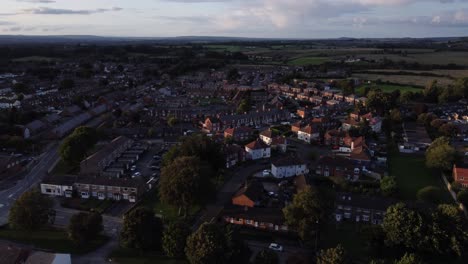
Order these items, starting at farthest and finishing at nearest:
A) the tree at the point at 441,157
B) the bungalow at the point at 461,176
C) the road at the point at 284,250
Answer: the tree at the point at 441,157, the bungalow at the point at 461,176, the road at the point at 284,250

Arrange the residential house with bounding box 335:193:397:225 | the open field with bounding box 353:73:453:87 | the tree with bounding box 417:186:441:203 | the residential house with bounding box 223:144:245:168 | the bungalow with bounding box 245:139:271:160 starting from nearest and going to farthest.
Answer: the residential house with bounding box 335:193:397:225 < the tree with bounding box 417:186:441:203 < the residential house with bounding box 223:144:245:168 < the bungalow with bounding box 245:139:271:160 < the open field with bounding box 353:73:453:87

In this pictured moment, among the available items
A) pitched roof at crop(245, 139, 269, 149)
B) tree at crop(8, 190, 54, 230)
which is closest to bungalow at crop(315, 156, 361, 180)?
pitched roof at crop(245, 139, 269, 149)

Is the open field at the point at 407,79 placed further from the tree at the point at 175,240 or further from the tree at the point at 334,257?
the tree at the point at 175,240

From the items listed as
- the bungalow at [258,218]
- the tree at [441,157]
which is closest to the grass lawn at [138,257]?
the bungalow at [258,218]

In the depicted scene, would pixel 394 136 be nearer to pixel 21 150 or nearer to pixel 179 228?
pixel 179 228

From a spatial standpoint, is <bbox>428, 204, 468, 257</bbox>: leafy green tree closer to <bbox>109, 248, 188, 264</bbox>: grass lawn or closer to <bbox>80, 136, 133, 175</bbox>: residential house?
<bbox>109, 248, 188, 264</bbox>: grass lawn
